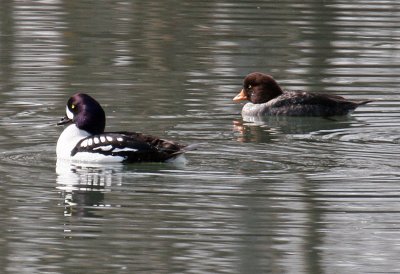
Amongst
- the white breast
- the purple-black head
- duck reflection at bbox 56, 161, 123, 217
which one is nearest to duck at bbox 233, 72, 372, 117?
the purple-black head

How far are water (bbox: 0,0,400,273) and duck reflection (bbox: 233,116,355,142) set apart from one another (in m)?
0.04

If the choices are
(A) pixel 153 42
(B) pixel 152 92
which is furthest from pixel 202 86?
(A) pixel 153 42

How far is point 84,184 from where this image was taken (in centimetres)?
1180

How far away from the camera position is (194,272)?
9258 millimetres

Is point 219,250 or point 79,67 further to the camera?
point 79,67

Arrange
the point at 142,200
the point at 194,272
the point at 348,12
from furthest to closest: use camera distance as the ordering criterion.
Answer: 1. the point at 348,12
2. the point at 142,200
3. the point at 194,272

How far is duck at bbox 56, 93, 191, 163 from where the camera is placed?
1238cm

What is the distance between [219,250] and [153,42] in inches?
426

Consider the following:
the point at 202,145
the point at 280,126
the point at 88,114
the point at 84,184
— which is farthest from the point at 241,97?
the point at 84,184

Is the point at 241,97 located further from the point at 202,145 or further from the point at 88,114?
the point at 88,114

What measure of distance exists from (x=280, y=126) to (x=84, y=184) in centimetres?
408

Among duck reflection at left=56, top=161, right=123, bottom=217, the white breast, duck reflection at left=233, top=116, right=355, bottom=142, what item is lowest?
duck reflection at left=233, top=116, right=355, bottom=142

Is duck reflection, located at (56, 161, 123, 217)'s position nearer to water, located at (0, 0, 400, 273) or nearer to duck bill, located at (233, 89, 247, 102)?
water, located at (0, 0, 400, 273)

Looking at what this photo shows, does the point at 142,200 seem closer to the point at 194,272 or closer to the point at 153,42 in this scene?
the point at 194,272
